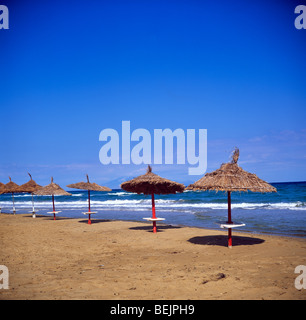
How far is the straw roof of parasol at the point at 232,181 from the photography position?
812 centimetres

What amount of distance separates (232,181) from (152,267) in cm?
330

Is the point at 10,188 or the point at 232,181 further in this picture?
the point at 10,188

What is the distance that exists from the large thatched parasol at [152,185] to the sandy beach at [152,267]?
2.07m

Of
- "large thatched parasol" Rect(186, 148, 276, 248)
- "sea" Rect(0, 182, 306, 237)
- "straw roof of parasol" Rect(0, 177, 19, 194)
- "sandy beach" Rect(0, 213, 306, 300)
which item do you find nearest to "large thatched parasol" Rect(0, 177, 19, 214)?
"straw roof of parasol" Rect(0, 177, 19, 194)

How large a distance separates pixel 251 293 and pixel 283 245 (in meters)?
4.88

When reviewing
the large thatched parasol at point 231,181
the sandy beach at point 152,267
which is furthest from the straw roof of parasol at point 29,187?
the large thatched parasol at point 231,181

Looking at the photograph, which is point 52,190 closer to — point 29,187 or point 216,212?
point 29,187

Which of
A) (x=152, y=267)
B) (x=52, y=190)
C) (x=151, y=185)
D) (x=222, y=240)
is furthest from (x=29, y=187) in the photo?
(x=152, y=267)

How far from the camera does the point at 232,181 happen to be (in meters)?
8.23

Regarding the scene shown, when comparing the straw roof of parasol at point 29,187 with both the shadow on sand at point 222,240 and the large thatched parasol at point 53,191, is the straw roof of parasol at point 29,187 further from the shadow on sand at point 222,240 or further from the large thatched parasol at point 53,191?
the shadow on sand at point 222,240

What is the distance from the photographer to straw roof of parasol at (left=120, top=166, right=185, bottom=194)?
1184 cm

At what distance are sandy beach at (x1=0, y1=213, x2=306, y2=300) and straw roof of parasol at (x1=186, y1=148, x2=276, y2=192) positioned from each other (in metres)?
1.82
